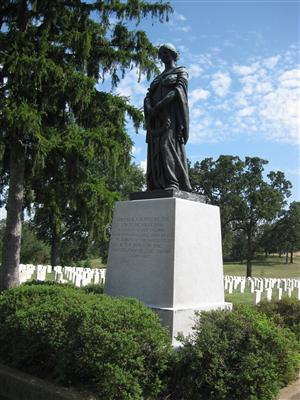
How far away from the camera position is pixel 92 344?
4016 mm

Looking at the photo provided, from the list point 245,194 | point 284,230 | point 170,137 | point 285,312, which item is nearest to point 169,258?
point 170,137

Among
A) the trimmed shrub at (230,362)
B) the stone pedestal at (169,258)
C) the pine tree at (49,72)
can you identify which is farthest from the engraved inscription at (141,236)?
the pine tree at (49,72)

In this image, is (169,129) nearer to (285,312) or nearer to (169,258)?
(169,258)

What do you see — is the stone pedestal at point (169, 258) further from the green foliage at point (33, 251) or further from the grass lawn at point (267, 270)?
the green foliage at point (33, 251)

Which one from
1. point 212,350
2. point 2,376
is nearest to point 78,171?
point 2,376

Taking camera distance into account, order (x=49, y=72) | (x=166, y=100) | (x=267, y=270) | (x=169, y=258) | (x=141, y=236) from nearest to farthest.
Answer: (x=169, y=258), (x=141, y=236), (x=166, y=100), (x=49, y=72), (x=267, y=270)

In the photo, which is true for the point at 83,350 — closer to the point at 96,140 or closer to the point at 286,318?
the point at 286,318

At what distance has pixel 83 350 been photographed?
4.05 meters

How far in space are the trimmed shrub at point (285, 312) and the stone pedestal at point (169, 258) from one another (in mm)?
1056

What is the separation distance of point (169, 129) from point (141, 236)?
163 centimetres

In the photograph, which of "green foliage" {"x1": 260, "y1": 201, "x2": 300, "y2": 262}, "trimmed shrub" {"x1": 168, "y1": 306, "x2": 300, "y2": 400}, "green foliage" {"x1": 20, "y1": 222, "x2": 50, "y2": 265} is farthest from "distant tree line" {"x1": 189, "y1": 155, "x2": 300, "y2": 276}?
"trimmed shrub" {"x1": 168, "y1": 306, "x2": 300, "y2": 400}

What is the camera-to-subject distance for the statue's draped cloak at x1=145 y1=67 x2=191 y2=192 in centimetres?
633

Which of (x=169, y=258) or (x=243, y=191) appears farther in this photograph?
(x=243, y=191)

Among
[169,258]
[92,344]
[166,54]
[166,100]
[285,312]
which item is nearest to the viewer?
[92,344]
